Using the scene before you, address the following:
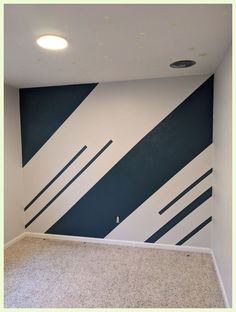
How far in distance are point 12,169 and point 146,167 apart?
6.77ft

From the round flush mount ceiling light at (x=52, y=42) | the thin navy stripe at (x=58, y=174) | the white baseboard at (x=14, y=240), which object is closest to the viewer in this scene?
the round flush mount ceiling light at (x=52, y=42)

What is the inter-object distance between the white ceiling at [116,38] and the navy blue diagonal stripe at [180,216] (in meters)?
1.63

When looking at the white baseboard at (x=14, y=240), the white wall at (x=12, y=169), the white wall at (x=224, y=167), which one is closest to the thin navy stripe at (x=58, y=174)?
the white wall at (x=12, y=169)

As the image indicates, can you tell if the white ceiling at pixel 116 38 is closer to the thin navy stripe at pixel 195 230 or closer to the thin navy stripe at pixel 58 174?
the thin navy stripe at pixel 58 174

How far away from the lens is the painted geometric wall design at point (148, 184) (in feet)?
10.1

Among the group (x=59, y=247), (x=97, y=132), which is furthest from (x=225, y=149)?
(x=59, y=247)

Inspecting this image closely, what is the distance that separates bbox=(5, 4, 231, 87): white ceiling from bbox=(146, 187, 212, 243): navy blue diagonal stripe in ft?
5.35

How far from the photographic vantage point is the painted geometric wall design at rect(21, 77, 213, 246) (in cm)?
309

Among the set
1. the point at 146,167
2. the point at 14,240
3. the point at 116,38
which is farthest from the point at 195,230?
the point at 14,240

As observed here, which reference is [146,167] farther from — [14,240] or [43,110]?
[14,240]

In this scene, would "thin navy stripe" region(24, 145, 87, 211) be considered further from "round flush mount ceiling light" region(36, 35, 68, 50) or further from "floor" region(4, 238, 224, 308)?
"round flush mount ceiling light" region(36, 35, 68, 50)

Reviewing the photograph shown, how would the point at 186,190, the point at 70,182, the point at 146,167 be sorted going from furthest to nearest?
1. the point at 70,182
2. the point at 146,167
3. the point at 186,190

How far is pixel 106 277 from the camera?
8.55ft

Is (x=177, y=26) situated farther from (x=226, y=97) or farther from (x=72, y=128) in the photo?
(x=72, y=128)
